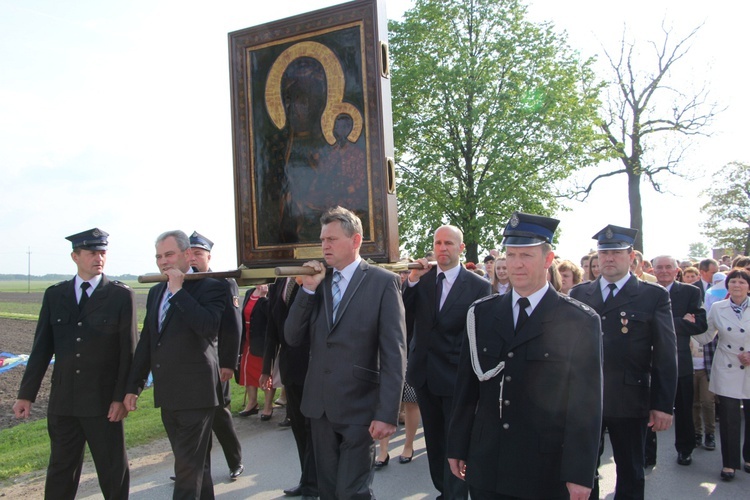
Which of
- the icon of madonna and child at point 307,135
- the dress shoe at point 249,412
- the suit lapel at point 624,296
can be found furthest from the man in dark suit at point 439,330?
the dress shoe at point 249,412

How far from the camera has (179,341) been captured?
452 cm

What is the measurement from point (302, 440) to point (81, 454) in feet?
5.80

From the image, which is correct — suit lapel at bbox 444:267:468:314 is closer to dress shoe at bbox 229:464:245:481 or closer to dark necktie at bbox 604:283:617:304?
dark necktie at bbox 604:283:617:304

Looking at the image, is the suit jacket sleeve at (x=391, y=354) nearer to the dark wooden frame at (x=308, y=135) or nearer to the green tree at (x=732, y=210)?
the dark wooden frame at (x=308, y=135)

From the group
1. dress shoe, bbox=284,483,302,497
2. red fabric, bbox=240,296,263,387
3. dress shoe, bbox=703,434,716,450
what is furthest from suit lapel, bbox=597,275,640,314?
red fabric, bbox=240,296,263,387

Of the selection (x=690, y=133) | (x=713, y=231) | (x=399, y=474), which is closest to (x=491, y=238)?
(x=690, y=133)

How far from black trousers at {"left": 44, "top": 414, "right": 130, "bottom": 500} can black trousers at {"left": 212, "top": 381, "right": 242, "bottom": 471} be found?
1.03 meters

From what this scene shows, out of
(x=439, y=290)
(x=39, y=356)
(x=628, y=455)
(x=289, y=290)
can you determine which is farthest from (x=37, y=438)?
(x=628, y=455)

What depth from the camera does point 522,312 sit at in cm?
308

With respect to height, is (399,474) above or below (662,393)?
below

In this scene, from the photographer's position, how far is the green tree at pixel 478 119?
62.0ft

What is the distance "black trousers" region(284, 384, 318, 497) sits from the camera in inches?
204

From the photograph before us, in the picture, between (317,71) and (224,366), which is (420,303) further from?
(317,71)

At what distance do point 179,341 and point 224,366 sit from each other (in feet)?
2.08
